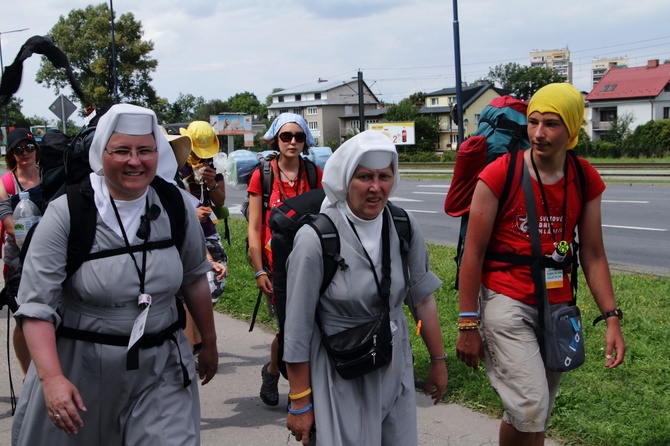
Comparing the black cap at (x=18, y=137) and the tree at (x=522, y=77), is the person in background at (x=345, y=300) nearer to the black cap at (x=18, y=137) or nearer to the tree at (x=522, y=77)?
the black cap at (x=18, y=137)

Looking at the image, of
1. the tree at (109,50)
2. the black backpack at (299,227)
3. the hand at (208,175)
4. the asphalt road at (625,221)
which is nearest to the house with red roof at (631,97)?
the tree at (109,50)

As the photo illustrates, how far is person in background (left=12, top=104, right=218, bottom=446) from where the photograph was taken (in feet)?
9.16

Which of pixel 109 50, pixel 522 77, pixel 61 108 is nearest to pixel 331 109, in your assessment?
pixel 522 77

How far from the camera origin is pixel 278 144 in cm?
506

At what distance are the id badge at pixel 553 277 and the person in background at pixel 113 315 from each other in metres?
1.63

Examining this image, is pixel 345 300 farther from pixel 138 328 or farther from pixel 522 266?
pixel 522 266

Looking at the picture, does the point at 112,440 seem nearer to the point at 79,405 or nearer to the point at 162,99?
the point at 79,405

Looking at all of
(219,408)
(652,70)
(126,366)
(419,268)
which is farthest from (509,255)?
(652,70)

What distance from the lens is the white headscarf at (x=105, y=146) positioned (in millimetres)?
2908

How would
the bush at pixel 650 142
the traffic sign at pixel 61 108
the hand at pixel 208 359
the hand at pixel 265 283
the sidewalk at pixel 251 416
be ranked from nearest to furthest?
1. the hand at pixel 208 359
2. the sidewalk at pixel 251 416
3. the hand at pixel 265 283
4. the traffic sign at pixel 61 108
5. the bush at pixel 650 142

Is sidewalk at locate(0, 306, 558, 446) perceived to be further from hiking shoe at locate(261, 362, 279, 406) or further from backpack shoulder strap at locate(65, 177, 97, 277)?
backpack shoulder strap at locate(65, 177, 97, 277)

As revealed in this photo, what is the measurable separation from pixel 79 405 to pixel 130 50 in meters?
57.7

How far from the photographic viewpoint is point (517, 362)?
3516mm

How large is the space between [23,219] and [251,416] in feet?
6.62
